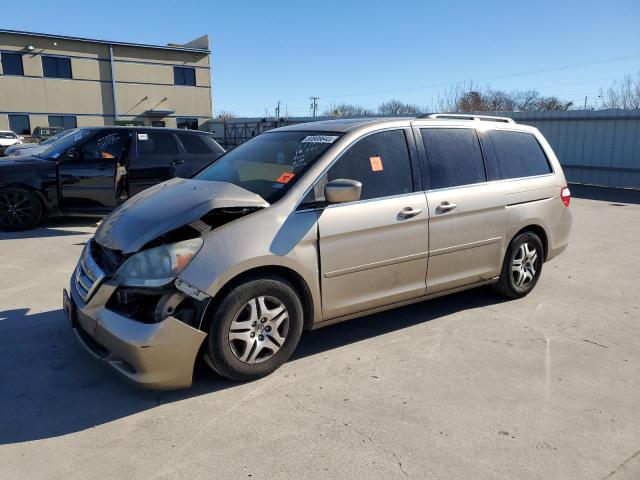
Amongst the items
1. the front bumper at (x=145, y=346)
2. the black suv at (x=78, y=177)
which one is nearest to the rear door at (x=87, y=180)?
the black suv at (x=78, y=177)

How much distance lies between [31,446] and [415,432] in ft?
7.05

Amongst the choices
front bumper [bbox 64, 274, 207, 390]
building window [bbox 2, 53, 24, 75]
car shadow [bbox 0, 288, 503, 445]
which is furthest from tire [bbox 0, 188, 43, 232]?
building window [bbox 2, 53, 24, 75]

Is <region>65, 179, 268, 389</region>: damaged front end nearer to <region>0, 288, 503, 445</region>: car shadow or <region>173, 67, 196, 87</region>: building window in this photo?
<region>0, 288, 503, 445</region>: car shadow

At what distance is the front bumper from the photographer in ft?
10.1

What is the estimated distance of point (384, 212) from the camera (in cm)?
398

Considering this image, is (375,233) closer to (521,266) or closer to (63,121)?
(521,266)

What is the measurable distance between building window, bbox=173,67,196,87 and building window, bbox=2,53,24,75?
1053 centimetres

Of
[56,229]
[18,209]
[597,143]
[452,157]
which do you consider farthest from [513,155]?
[597,143]

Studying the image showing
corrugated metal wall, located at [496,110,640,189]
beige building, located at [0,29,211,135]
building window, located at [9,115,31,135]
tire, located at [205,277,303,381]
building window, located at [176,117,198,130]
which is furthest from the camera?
building window, located at [176,117,198,130]

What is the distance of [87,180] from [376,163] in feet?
19.9

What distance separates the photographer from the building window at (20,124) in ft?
113

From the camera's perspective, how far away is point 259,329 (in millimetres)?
3479

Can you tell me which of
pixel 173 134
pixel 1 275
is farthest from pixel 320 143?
pixel 173 134

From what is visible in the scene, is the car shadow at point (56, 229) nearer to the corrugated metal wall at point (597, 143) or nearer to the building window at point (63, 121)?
the corrugated metal wall at point (597, 143)
